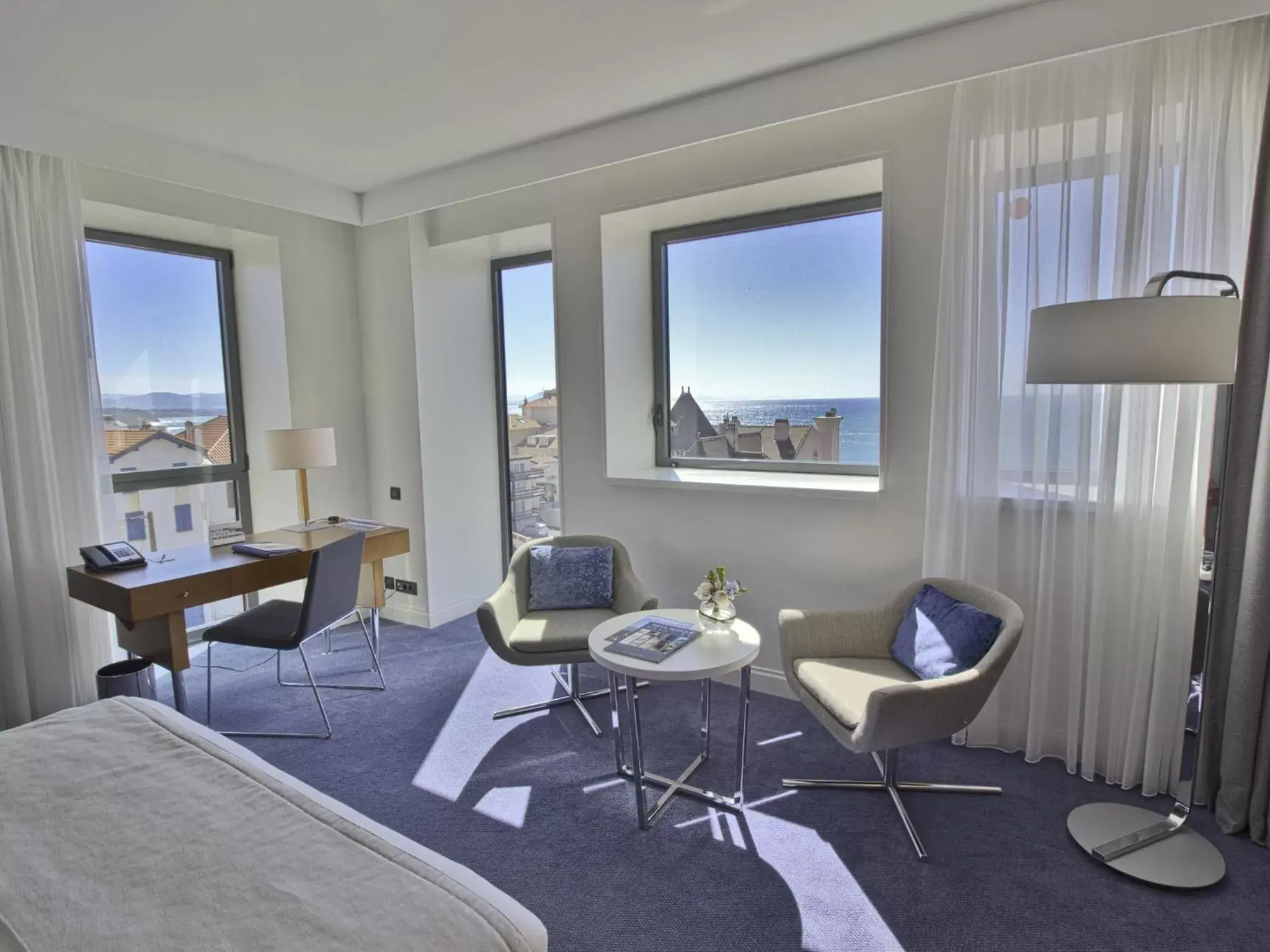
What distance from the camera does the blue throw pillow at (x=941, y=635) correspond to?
2326 millimetres

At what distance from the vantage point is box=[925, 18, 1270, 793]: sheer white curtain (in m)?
2.27

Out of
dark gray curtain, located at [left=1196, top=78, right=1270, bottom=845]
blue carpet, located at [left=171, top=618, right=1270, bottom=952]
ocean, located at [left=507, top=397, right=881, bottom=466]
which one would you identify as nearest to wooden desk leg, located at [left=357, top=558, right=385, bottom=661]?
blue carpet, located at [left=171, top=618, right=1270, bottom=952]

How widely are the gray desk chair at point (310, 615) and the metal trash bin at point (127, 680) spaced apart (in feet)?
0.82

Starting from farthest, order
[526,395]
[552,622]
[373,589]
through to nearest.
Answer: [526,395] → [373,589] → [552,622]

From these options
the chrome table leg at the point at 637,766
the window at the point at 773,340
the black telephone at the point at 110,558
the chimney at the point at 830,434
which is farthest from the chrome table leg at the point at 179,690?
the chimney at the point at 830,434

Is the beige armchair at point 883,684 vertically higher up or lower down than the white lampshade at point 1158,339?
lower down

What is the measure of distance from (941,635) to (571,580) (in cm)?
167

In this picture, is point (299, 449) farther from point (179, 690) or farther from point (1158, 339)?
point (1158, 339)

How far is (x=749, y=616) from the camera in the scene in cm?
346

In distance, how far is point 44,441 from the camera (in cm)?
303

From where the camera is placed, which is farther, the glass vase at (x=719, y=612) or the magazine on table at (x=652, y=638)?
the glass vase at (x=719, y=612)

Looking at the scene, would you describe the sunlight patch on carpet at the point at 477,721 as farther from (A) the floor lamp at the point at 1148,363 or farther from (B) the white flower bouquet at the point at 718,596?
(A) the floor lamp at the point at 1148,363

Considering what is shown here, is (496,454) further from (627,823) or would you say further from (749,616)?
(627,823)

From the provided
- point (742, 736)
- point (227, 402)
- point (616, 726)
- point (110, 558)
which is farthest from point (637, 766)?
point (227, 402)
